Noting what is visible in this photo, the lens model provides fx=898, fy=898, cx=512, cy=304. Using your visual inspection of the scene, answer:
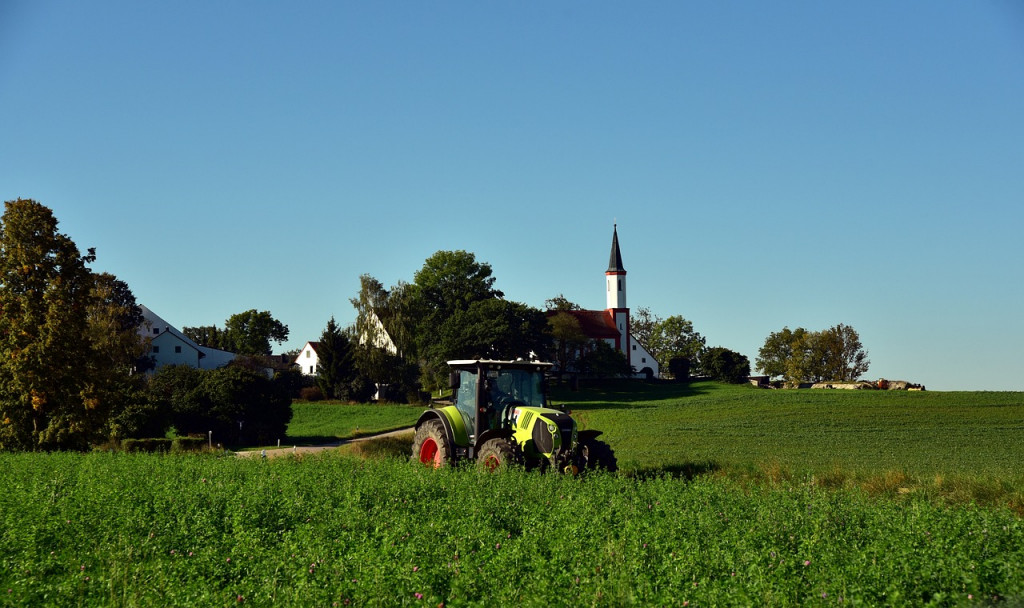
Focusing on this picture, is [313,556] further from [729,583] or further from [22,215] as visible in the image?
[22,215]

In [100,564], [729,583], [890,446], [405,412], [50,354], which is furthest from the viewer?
[405,412]

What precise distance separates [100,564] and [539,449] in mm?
8136

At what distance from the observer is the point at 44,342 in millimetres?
26766

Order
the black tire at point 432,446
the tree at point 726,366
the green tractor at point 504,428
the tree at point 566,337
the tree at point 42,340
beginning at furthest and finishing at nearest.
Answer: the tree at point 726,366, the tree at point 566,337, the tree at point 42,340, the black tire at point 432,446, the green tractor at point 504,428

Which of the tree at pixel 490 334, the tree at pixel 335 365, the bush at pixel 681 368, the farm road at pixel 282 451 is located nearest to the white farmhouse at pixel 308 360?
the tree at pixel 335 365

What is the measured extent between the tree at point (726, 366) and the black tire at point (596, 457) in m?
67.8

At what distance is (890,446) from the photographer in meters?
30.2

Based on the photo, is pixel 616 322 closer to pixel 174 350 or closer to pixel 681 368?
pixel 681 368

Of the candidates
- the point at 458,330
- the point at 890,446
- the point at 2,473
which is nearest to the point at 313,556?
the point at 2,473

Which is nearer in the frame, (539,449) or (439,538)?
(439,538)

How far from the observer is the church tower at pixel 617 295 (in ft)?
A: 309

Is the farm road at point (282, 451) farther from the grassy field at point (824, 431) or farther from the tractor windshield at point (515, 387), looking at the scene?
the grassy field at point (824, 431)

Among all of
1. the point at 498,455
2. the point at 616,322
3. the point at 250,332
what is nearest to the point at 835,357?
the point at 616,322

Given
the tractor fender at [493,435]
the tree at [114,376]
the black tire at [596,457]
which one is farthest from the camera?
the tree at [114,376]
